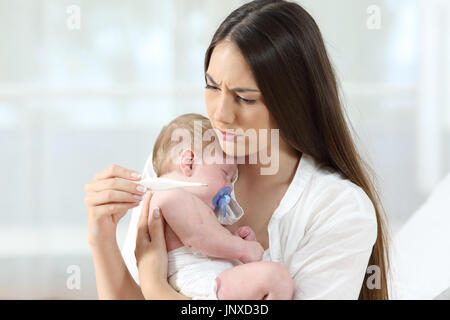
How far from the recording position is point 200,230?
113 centimetres

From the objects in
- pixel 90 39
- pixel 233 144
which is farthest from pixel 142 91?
pixel 233 144

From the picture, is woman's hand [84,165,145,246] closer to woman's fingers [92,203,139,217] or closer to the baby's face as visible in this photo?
woman's fingers [92,203,139,217]

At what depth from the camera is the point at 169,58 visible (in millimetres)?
3295

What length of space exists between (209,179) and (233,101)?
202mm

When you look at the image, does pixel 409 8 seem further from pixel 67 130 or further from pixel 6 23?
pixel 6 23

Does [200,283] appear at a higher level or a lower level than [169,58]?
lower

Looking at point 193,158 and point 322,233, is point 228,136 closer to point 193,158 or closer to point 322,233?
point 193,158

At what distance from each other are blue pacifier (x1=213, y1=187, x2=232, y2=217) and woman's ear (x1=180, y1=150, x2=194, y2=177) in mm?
90

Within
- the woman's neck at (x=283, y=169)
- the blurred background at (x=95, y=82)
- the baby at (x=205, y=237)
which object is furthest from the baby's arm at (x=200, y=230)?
the blurred background at (x=95, y=82)

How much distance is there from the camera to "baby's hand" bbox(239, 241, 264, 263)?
3.74 feet

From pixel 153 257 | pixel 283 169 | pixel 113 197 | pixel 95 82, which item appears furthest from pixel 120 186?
pixel 95 82

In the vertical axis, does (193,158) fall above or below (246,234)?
above

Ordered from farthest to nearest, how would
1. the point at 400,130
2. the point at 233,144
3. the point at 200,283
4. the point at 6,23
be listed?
the point at 400,130
the point at 6,23
the point at 233,144
the point at 200,283
